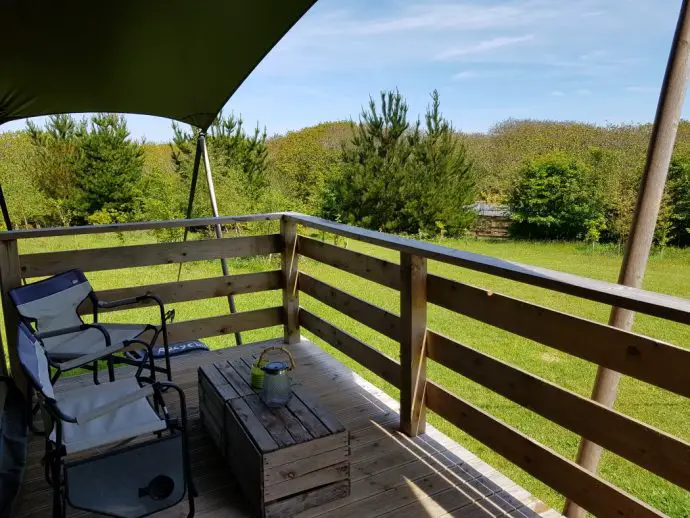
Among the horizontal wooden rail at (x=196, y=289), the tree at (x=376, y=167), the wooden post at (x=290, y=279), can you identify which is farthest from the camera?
the tree at (x=376, y=167)

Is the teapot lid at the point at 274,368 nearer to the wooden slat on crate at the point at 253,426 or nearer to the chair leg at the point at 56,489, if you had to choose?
the wooden slat on crate at the point at 253,426

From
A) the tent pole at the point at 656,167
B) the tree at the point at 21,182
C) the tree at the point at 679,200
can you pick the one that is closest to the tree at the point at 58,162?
the tree at the point at 21,182

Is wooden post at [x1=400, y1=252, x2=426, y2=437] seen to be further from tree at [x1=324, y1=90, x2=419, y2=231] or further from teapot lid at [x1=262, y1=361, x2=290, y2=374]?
tree at [x1=324, y1=90, x2=419, y2=231]

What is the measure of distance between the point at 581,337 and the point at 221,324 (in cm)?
240

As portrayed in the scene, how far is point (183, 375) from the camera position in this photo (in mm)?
3104

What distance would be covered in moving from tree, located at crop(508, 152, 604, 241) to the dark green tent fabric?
13.0 meters

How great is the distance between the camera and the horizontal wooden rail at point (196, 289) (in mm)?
3025

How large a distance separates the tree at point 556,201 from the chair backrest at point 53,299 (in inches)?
540

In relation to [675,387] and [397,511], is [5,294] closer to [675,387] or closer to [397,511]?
[397,511]

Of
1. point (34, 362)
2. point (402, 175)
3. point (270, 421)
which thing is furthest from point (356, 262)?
point (402, 175)

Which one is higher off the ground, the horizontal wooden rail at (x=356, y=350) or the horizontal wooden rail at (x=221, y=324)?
the horizontal wooden rail at (x=356, y=350)

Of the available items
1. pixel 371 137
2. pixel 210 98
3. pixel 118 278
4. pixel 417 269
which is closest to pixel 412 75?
pixel 371 137

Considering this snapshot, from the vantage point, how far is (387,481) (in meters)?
2.01

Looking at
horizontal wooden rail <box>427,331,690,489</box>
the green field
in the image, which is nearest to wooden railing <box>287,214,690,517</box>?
horizontal wooden rail <box>427,331,690,489</box>
